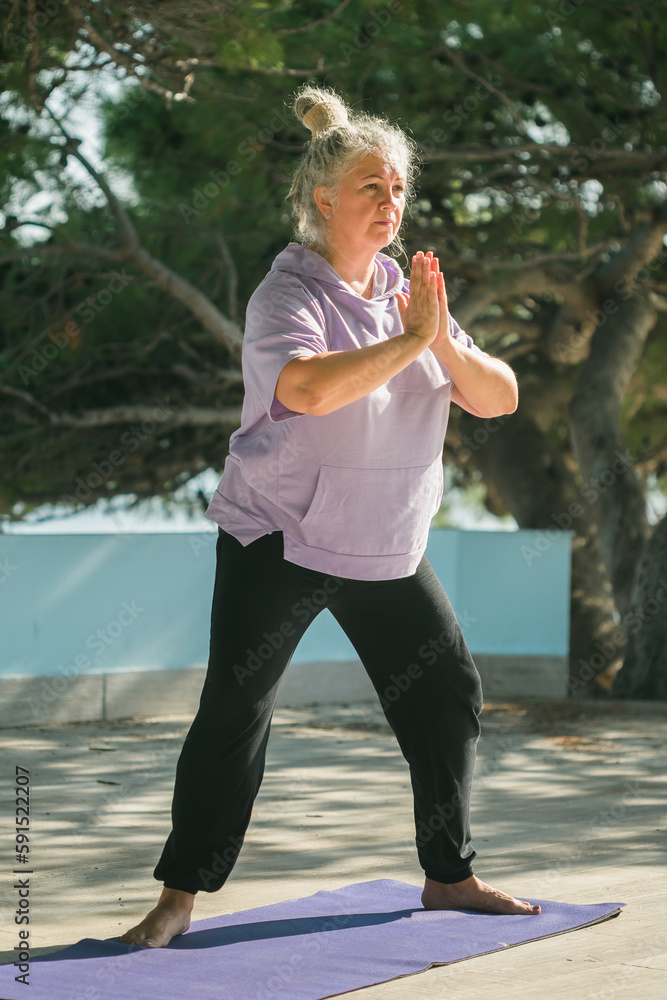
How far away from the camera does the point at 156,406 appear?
33.4ft

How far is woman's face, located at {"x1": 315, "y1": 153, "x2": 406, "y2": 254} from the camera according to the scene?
282cm

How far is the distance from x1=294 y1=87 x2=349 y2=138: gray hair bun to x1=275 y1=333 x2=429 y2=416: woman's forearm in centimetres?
66

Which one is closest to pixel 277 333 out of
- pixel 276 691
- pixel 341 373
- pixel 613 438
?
pixel 341 373

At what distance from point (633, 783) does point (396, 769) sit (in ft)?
3.03

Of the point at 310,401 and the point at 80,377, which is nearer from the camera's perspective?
the point at 310,401

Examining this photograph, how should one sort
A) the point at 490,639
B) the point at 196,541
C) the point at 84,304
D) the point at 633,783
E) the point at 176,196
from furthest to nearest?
1. the point at 176,196
2. the point at 84,304
3. the point at 490,639
4. the point at 196,541
5. the point at 633,783

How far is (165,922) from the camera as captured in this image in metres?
2.70

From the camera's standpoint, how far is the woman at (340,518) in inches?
107

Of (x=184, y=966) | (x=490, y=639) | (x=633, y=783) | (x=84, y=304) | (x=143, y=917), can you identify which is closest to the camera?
(x=184, y=966)

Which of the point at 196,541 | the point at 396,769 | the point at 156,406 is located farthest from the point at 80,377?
the point at 396,769

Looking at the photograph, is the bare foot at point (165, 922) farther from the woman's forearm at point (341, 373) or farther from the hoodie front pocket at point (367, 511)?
the woman's forearm at point (341, 373)

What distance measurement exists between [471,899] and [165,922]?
0.75m

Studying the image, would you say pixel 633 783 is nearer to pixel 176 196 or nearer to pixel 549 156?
pixel 549 156

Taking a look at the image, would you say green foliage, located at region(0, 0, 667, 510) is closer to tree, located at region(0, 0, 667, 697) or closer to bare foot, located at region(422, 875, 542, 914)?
tree, located at region(0, 0, 667, 697)
